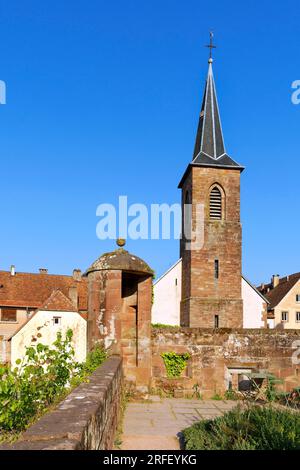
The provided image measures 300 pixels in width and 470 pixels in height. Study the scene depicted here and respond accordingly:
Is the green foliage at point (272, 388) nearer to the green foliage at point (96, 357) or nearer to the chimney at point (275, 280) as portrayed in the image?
the green foliage at point (96, 357)

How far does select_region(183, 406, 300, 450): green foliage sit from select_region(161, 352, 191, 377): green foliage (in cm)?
380

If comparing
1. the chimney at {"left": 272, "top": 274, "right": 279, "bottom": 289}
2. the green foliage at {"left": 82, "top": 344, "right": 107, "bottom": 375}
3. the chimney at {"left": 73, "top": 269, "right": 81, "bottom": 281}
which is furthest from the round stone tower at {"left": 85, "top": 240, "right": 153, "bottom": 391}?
the chimney at {"left": 272, "top": 274, "right": 279, "bottom": 289}

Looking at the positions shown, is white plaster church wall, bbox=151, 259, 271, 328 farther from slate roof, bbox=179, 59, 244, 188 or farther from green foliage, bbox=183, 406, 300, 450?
green foliage, bbox=183, 406, 300, 450

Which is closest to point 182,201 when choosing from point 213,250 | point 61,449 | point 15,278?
point 213,250

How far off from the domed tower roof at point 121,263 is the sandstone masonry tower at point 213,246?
21287 millimetres

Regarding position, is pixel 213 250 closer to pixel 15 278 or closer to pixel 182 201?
pixel 182 201

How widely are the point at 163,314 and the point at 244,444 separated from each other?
29.1 metres

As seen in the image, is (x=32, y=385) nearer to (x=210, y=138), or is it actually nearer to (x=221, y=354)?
(x=221, y=354)

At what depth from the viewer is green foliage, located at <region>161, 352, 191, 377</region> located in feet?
31.9

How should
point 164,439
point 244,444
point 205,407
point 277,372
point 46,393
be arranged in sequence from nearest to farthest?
point 244,444
point 46,393
point 164,439
point 205,407
point 277,372

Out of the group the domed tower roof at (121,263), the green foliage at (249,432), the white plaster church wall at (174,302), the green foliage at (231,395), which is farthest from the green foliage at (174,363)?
the white plaster church wall at (174,302)

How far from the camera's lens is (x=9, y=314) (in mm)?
34969
